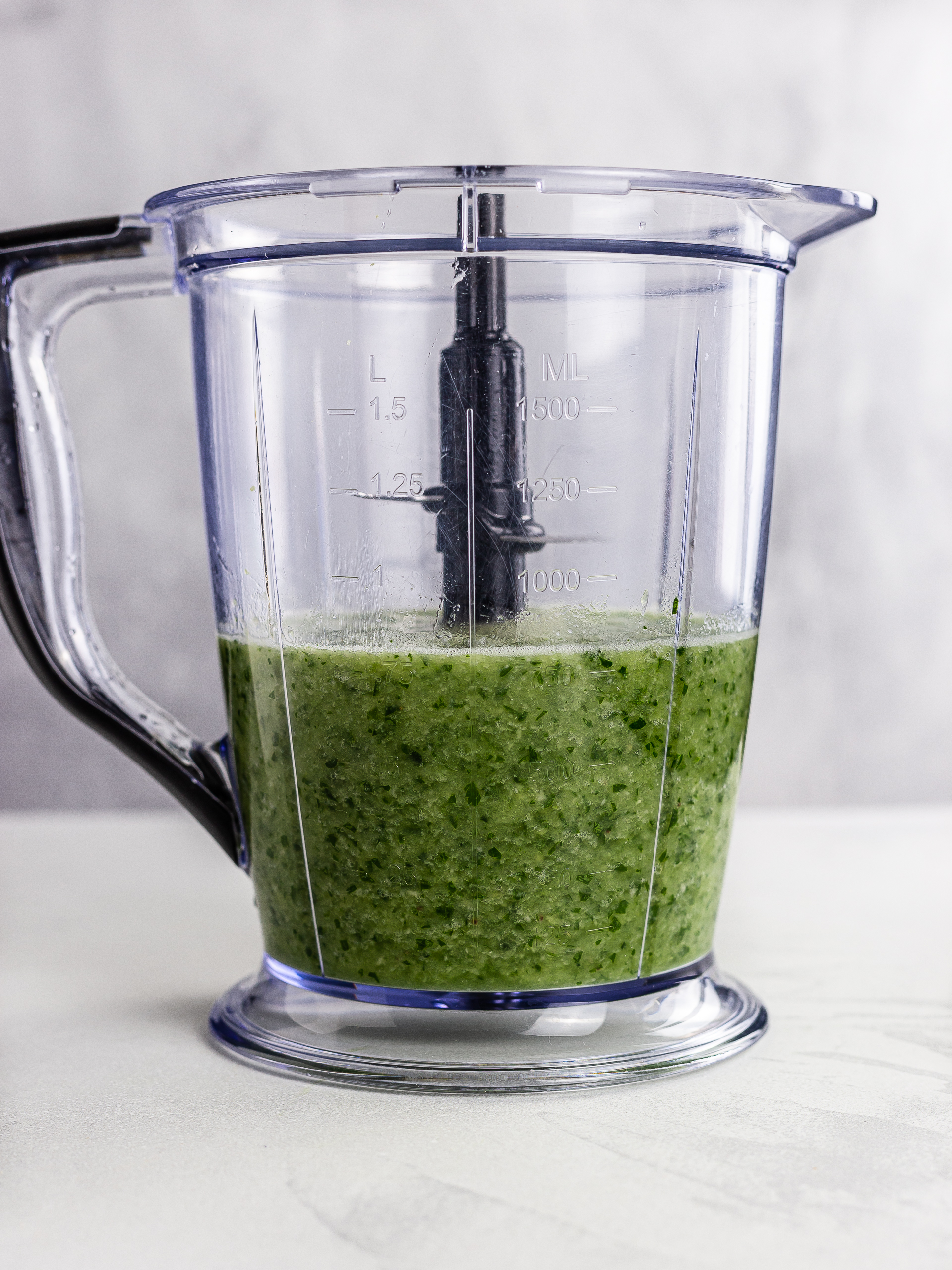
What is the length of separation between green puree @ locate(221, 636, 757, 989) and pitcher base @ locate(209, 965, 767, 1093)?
0.02 m

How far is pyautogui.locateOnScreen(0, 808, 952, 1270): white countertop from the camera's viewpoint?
0.52m

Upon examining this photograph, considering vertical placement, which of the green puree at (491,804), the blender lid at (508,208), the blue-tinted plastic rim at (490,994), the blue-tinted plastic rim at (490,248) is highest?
the blender lid at (508,208)

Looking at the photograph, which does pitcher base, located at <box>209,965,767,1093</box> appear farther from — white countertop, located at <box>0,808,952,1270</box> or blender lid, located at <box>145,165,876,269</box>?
blender lid, located at <box>145,165,876,269</box>

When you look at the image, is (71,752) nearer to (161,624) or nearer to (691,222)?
(161,624)

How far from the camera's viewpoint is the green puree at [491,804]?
25.3 inches

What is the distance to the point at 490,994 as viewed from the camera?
0.66 m

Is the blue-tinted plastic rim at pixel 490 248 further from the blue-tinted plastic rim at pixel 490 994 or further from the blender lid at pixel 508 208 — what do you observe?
the blue-tinted plastic rim at pixel 490 994

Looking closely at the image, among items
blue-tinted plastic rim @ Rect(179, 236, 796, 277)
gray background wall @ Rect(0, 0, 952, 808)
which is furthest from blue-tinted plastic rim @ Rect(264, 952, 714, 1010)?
Result: gray background wall @ Rect(0, 0, 952, 808)

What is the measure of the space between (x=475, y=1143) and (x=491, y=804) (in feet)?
0.47

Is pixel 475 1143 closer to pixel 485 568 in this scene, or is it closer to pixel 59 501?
pixel 485 568

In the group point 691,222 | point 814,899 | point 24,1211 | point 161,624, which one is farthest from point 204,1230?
point 161,624

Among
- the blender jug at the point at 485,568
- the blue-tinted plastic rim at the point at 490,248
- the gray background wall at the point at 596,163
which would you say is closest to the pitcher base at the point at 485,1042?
the blender jug at the point at 485,568

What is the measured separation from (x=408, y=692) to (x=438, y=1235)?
23 centimetres

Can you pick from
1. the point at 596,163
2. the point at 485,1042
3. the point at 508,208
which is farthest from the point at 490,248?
the point at 596,163
